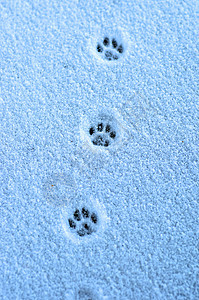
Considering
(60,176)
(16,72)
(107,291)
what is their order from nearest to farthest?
(107,291) < (60,176) < (16,72)

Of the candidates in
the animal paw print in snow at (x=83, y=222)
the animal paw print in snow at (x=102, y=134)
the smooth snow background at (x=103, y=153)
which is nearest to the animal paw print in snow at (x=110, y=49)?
the smooth snow background at (x=103, y=153)

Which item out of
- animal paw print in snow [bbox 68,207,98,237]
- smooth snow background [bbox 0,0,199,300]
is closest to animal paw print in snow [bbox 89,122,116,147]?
smooth snow background [bbox 0,0,199,300]

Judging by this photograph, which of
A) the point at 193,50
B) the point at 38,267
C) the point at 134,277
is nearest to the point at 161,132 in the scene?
the point at 193,50

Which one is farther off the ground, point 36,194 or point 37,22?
point 37,22

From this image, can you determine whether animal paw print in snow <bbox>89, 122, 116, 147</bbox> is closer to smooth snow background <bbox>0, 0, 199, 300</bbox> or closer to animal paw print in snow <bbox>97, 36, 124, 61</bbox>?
smooth snow background <bbox>0, 0, 199, 300</bbox>

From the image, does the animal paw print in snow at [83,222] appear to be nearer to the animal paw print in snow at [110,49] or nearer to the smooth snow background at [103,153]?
the smooth snow background at [103,153]

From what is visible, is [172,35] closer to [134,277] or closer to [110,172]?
[110,172]

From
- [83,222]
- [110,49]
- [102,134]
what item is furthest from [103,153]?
[110,49]
